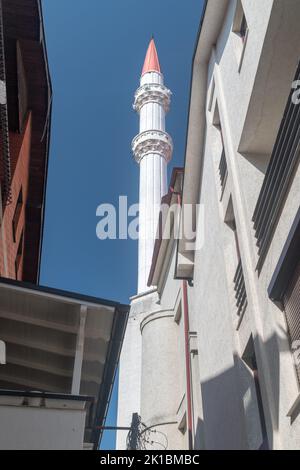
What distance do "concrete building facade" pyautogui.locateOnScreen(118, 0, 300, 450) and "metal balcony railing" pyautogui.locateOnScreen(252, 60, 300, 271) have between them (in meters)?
0.02

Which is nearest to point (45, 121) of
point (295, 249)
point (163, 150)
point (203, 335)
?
point (203, 335)

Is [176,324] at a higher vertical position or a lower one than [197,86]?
Answer: lower

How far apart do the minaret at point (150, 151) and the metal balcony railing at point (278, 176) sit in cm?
2787

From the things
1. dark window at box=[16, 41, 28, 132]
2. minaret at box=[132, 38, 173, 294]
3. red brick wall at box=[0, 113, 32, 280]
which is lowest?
red brick wall at box=[0, 113, 32, 280]

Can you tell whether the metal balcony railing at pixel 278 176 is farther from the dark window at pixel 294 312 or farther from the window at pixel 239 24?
the window at pixel 239 24

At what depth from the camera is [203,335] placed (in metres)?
14.0

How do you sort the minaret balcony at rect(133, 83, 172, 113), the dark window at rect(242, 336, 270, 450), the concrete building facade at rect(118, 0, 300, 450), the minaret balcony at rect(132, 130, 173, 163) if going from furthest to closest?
the minaret balcony at rect(133, 83, 172, 113) < the minaret balcony at rect(132, 130, 173, 163) < the dark window at rect(242, 336, 270, 450) < the concrete building facade at rect(118, 0, 300, 450)

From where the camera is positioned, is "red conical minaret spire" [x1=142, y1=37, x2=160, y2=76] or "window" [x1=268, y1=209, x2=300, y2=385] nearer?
"window" [x1=268, y1=209, x2=300, y2=385]

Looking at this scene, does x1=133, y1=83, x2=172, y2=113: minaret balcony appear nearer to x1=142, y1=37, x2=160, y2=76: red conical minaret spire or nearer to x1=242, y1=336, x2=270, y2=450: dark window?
x1=142, y1=37, x2=160, y2=76: red conical minaret spire

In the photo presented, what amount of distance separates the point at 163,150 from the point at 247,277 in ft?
127

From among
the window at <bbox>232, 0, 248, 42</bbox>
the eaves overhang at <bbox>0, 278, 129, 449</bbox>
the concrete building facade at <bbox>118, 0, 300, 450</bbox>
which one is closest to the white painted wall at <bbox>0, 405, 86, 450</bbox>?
the eaves overhang at <bbox>0, 278, 129, 449</bbox>

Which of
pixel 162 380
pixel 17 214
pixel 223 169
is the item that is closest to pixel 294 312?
pixel 223 169

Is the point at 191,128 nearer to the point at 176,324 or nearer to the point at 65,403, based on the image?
the point at 176,324

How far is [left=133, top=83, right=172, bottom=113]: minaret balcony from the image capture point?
50.9m
